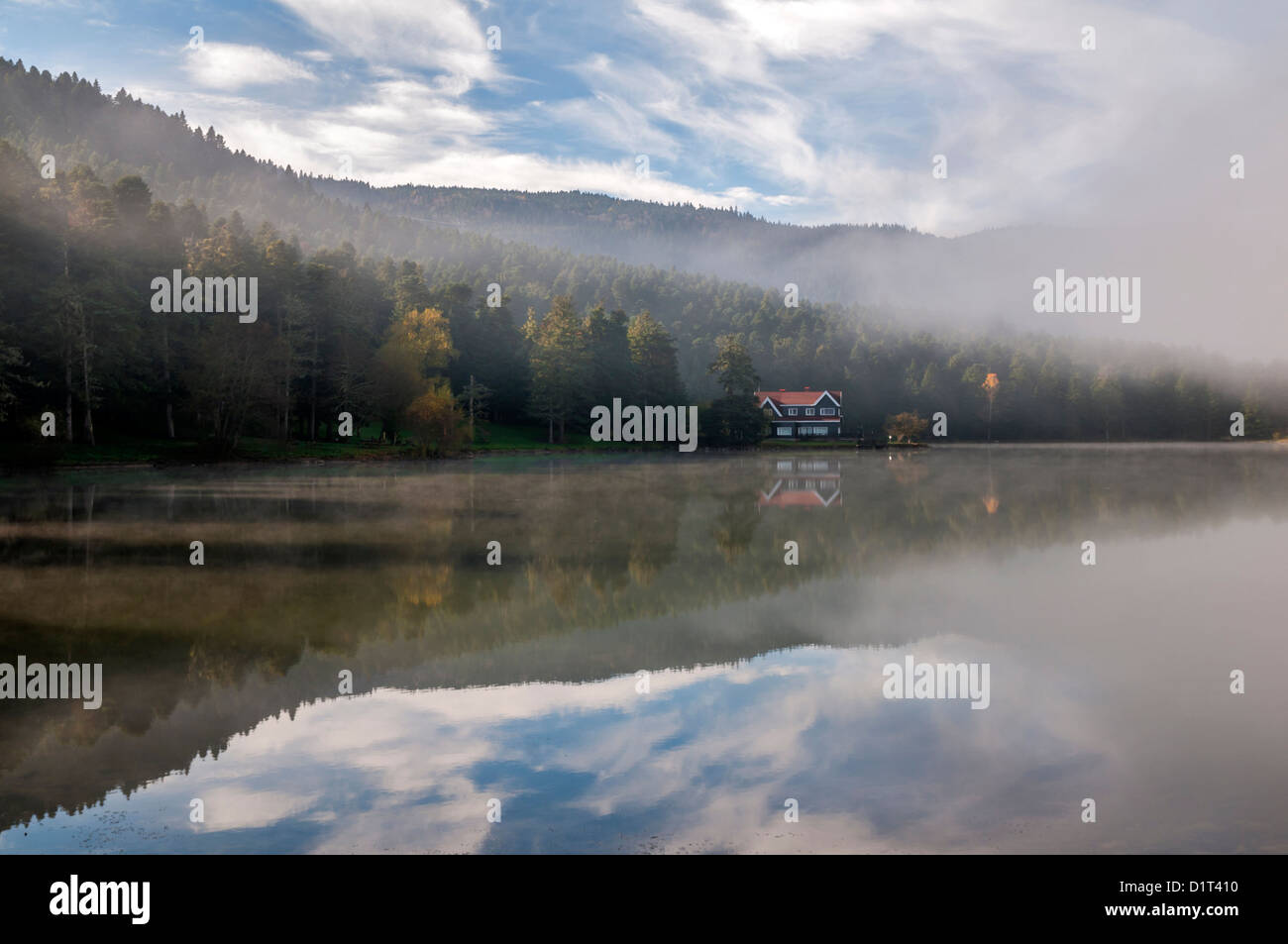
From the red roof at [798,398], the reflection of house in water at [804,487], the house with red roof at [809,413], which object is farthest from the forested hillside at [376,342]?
the reflection of house in water at [804,487]

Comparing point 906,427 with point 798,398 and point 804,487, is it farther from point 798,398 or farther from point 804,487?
point 804,487

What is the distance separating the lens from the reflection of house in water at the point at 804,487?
37.1 meters

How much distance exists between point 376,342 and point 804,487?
186ft

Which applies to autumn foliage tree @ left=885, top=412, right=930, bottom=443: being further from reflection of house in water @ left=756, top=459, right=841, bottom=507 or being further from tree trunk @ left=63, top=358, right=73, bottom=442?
tree trunk @ left=63, top=358, right=73, bottom=442

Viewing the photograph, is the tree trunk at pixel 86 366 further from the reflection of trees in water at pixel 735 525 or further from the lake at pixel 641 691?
the reflection of trees in water at pixel 735 525

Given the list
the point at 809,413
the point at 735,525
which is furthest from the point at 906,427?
the point at 735,525

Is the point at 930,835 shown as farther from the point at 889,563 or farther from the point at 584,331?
the point at 584,331

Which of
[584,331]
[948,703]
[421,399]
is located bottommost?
[948,703]

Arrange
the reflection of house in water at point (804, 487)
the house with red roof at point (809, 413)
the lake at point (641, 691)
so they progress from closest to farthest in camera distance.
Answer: the lake at point (641, 691)
the reflection of house in water at point (804, 487)
the house with red roof at point (809, 413)

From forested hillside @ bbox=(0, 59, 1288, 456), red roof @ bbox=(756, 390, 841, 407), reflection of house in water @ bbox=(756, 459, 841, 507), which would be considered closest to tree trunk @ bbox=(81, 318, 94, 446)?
forested hillside @ bbox=(0, 59, 1288, 456)

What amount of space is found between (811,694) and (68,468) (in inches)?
2074

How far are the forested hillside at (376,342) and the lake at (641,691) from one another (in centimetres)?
3619
